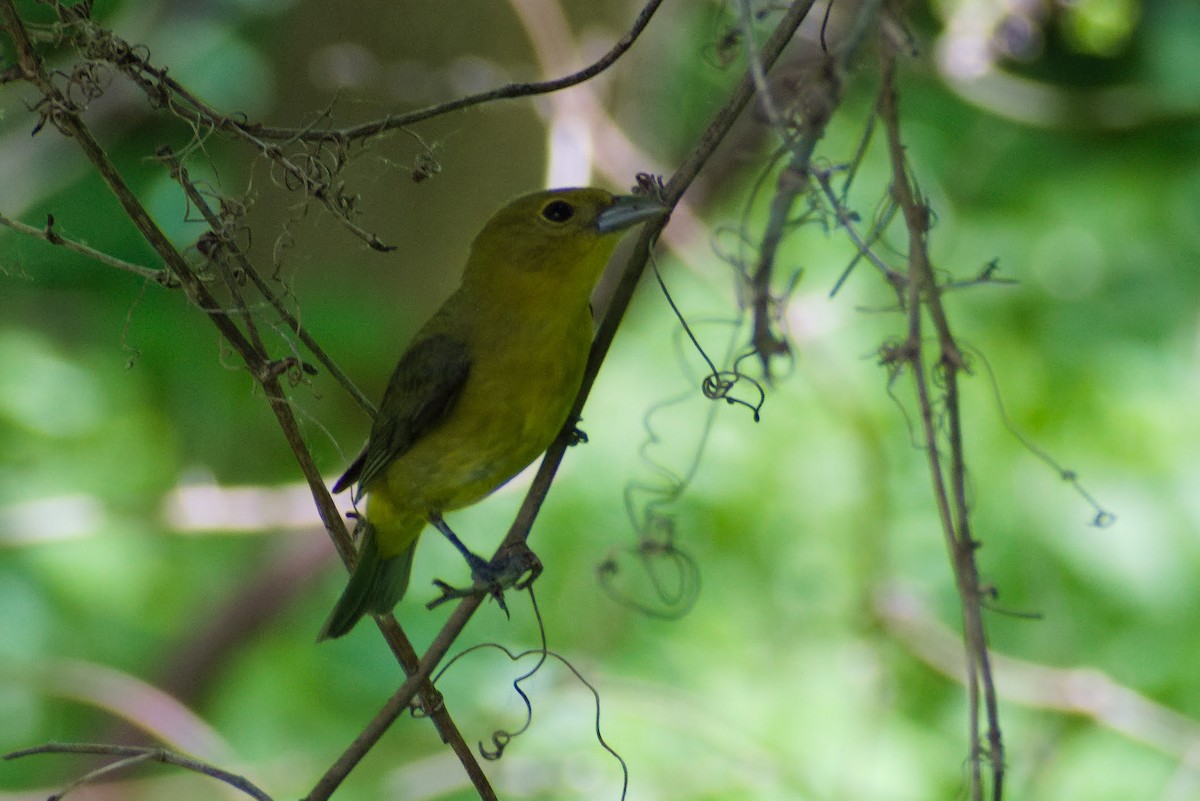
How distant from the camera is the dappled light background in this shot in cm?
350

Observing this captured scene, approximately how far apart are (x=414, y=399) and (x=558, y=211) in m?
0.49

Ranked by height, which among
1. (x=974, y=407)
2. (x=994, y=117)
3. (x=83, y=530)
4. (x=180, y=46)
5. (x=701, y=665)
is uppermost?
(x=994, y=117)

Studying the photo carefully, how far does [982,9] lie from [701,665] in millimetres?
2152

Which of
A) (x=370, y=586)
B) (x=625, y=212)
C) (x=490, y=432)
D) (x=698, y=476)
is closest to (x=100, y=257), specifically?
(x=625, y=212)

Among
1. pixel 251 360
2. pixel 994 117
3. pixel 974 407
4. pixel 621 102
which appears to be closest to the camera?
pixel 251 360

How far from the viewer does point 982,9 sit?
374cm

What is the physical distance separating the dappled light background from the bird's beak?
1.02 m

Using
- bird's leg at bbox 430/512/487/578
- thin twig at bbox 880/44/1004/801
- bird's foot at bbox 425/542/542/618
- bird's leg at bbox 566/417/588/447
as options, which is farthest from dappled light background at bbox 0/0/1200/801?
thin twig at bbox 880/44/1004/801

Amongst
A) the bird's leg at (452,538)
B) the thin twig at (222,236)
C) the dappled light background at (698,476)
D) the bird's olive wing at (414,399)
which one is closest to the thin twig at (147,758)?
the thin twig at (222,236)

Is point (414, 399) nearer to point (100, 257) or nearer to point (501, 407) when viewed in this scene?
point (501, 407)

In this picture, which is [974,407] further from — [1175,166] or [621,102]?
[621,102]

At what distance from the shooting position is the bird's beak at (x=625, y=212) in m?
2.04

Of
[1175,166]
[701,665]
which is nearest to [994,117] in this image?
[1175,166]

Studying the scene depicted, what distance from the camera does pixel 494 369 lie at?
2492 millimetres
